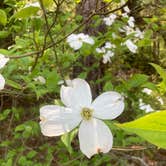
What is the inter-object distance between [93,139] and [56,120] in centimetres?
8

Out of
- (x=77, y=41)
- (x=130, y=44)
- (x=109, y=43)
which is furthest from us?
(x=109, y=43)

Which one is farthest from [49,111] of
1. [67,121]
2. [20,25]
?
[20,25]

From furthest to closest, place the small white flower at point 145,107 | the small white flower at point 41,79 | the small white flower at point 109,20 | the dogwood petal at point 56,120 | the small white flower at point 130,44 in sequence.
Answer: the small white flower at point 109,20 < the small white flower at point 130,44 < the small white flower at point 145,107 < the small white flower at point 41,79 < the dogwood petal at point 56,120

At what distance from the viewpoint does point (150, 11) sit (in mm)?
4383

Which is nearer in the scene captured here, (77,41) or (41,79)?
(41,79)

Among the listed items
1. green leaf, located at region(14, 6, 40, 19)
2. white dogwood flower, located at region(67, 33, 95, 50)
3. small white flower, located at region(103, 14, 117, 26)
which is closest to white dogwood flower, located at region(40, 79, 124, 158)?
green leaf, located at region(14, 6, 40, 19)

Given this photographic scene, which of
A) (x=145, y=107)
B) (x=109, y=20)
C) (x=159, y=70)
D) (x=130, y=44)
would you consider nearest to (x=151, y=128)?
(x=159, y=70)

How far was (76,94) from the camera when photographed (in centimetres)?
80

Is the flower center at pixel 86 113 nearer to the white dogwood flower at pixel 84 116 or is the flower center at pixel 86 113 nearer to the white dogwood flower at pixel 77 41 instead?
the white dogwood flower at pixel 84 116

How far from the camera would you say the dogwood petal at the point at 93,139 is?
764 mm

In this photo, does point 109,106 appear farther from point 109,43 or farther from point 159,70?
point 109,43

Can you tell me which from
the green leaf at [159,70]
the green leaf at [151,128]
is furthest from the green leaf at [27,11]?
the green leaf at [151,128]

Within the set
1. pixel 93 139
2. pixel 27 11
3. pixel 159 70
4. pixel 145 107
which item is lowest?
pixel 145 107

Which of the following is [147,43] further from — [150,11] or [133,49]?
[150,11]
